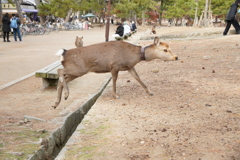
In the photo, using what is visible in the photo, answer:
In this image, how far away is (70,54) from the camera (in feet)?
18.1

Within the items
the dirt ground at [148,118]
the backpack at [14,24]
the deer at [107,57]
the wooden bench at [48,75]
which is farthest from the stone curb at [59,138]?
the backpack at [14,24]

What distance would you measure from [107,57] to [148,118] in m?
1.64

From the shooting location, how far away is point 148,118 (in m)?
4.52

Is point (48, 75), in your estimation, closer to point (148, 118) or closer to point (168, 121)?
point (148, 118)

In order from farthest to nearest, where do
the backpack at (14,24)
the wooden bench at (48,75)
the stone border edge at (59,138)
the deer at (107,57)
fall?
1. the backpack at (14,24)
2. the wooden bench at (48,75)
3. the deer at (107,57)
4. the stone border edge at (59,138)

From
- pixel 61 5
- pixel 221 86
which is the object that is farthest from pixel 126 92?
pixel 61 5

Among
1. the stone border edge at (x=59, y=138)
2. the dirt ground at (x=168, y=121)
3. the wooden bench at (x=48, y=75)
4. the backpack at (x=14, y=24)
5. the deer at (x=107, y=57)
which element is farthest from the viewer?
the backpack at (x=14, y=24)

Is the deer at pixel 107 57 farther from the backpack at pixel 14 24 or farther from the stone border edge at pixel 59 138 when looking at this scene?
the backpack at pixel 14 24

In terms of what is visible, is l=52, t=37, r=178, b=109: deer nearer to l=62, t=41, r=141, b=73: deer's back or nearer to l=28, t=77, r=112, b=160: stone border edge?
l=62, t=41, r=141, b=73: deer's back

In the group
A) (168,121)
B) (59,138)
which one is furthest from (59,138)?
(168,121)

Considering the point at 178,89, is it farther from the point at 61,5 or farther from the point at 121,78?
the point at 61,5

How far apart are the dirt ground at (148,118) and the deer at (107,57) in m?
0.60

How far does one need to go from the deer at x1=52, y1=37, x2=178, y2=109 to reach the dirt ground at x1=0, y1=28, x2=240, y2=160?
604mm

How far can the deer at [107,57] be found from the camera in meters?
5.50
